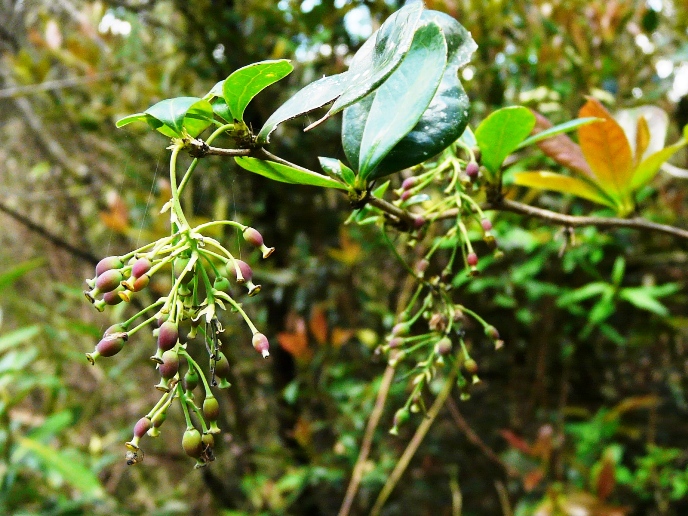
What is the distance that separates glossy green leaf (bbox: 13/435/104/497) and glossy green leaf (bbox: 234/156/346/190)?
133 cm

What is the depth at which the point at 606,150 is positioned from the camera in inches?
24.2

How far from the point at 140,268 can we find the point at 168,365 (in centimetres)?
6

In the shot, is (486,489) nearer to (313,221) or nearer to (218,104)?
(313,221)

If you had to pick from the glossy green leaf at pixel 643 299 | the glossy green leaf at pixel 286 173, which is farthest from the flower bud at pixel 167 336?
the glossy green leaf at pixel 643 299

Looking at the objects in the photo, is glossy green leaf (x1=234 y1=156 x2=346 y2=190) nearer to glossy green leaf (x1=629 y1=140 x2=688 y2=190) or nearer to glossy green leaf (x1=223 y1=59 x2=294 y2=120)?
glossy green leaf (x1=223 y1=59 x2=294 y2=120)

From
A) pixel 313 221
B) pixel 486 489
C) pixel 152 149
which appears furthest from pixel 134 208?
pixel 486 489

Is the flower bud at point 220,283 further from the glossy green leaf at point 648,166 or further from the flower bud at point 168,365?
the glossy green leaf at point 648,166

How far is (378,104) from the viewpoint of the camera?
1.36ft

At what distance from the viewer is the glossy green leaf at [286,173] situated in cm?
39

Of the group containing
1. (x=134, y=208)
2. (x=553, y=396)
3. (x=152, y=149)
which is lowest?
(x=553, y=396)

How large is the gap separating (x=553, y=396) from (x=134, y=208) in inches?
55.6

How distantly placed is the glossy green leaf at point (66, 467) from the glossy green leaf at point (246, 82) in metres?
1.36

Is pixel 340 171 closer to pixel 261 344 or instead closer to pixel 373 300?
pixel 261 344

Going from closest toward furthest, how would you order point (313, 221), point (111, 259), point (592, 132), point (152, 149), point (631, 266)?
point (111, 259), point (592, 132), point (631, 266), point (313, 221), point (152, 149)
